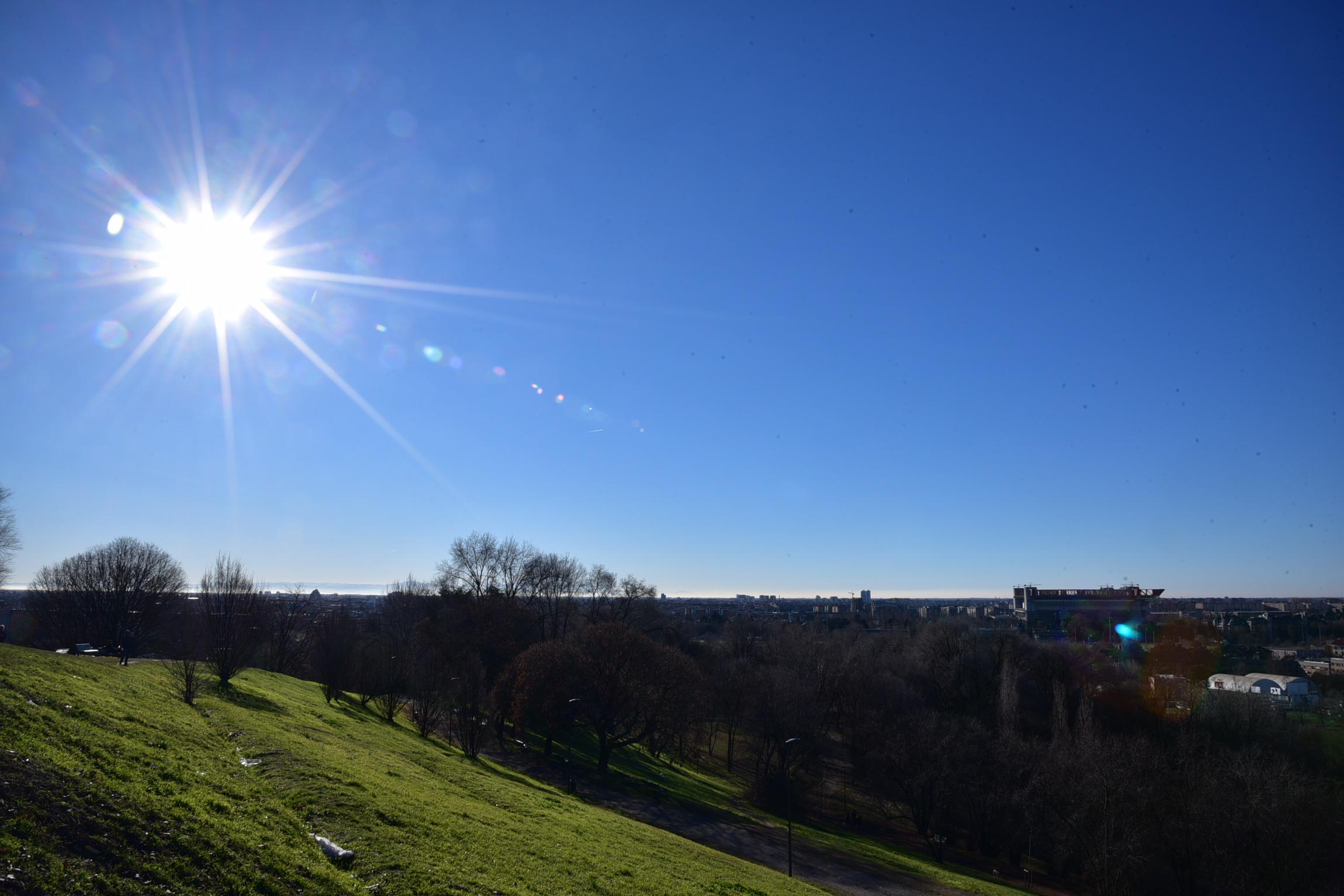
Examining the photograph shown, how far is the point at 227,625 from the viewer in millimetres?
32375

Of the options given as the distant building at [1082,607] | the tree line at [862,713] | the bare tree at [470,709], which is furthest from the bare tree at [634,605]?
the distant building at [1082,607]

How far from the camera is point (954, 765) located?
43344 millimetres

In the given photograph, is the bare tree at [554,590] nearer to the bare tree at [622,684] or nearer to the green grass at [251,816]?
the bare tree at [622,684]

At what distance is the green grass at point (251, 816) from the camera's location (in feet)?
29.6

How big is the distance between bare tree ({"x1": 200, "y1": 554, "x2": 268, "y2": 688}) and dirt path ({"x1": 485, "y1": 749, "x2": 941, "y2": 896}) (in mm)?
14388

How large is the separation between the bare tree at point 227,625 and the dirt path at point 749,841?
14.4m

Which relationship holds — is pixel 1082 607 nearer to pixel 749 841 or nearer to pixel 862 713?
pixel 862 713

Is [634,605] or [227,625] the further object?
[634,605]

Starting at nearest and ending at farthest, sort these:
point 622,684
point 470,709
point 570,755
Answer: point 470,709, point 570,755, point 622,684

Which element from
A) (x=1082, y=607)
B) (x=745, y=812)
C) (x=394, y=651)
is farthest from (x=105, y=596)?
(x=1082, y=607)

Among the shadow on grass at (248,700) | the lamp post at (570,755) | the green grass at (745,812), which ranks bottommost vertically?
the green grass at (745,812)

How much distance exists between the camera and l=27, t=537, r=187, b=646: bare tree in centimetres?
5341

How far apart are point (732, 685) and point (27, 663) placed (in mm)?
48497

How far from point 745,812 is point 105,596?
54.5 meters
